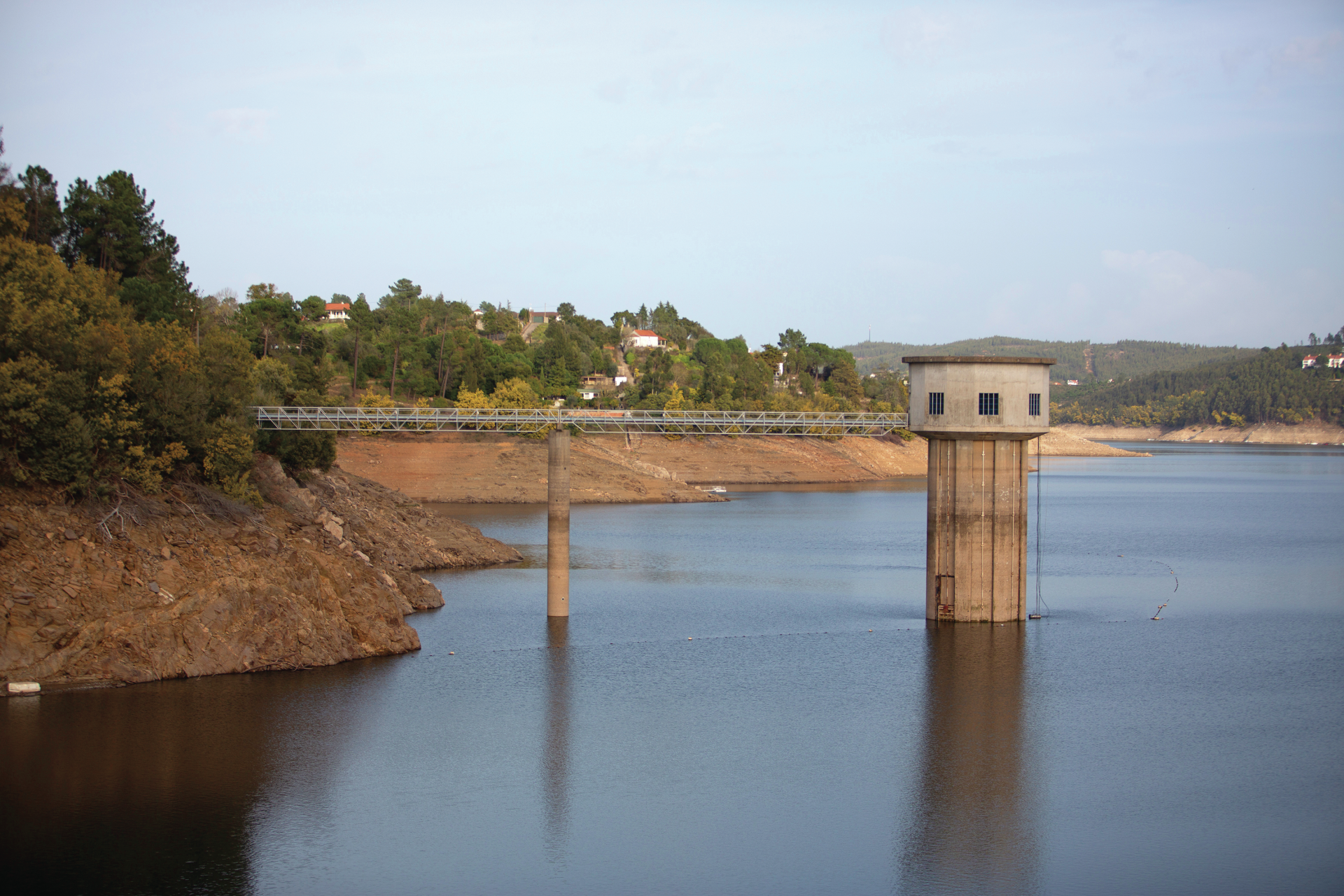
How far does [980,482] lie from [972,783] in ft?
61.7

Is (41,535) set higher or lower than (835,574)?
higher

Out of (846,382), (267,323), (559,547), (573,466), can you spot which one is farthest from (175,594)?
(846,382)

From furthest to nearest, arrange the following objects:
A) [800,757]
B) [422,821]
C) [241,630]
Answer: [241,630] → [800,757] → [422,821]

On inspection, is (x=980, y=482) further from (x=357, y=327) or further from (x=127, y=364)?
(x=357, y=327)

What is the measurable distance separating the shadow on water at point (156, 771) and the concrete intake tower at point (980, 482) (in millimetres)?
21678

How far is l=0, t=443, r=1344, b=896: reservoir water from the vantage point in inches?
914

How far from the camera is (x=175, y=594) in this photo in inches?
1427

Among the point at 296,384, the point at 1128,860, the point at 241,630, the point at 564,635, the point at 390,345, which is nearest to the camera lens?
the point at 1128,860

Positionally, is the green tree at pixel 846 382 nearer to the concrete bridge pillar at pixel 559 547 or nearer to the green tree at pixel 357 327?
the green tree at pixel 357 327

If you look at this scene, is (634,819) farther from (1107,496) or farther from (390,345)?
(390,345)

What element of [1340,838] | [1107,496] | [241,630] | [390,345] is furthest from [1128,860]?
[390,345]

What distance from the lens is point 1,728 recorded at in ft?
97.7

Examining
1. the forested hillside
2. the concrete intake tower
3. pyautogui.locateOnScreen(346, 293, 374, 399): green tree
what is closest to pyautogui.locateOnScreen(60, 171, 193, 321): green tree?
the forested hillside

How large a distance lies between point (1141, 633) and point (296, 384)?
55372 mm
